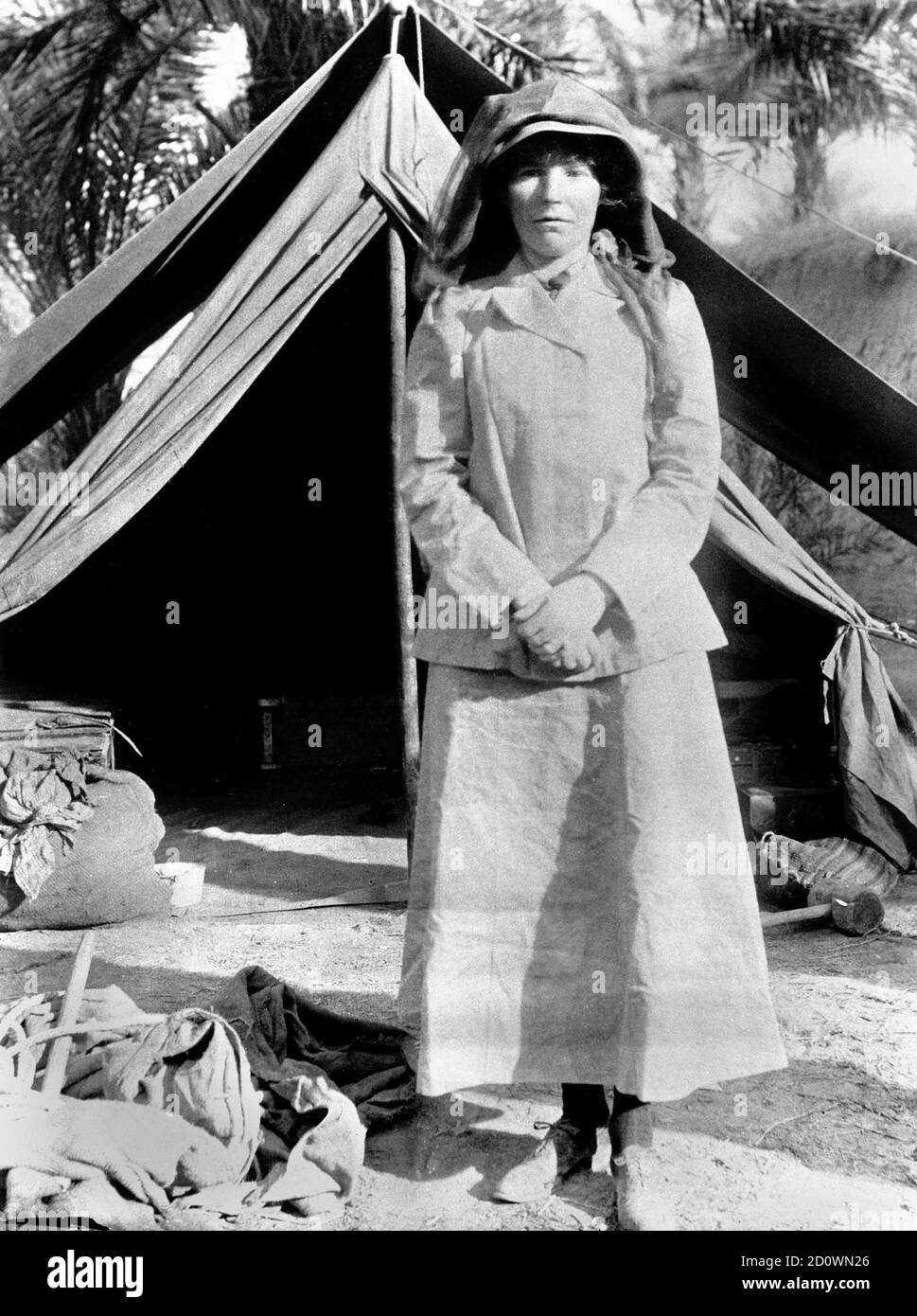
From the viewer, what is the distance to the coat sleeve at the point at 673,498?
2.00 metres

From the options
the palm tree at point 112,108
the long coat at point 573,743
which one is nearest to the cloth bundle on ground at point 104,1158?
the long coat at point 573,743

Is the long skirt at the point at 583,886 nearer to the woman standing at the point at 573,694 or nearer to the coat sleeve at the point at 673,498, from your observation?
the woman standing at the point at 573,694

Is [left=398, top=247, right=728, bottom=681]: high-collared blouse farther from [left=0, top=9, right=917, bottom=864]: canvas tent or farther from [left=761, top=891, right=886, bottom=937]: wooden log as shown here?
[left=761, top=891, right=886, bottom=937]: wooden log

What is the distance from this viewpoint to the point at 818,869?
3400 millimetres

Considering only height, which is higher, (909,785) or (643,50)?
(643,50)

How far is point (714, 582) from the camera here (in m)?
3.95

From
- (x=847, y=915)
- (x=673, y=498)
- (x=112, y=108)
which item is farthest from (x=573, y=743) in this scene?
(x=112, y=108)

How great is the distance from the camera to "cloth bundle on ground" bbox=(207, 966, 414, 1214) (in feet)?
6.82

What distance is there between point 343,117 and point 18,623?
9.31 feet

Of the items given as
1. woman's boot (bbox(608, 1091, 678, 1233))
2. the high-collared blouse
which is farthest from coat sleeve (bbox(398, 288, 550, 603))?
woman's boot (bbox(608, 1091, 678, 1233))

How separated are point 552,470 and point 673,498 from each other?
216 millimetres

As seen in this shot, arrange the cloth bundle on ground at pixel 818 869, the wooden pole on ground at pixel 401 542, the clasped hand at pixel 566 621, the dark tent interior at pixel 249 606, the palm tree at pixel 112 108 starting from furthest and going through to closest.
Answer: the dark tent interior at pixel 249 606, the cloth bundle on ground at pixel 818 869, the wooden pole on ground at pixel 401 542, the palm tree at pixel 112 108, the clasped hand at pixel 566 621
